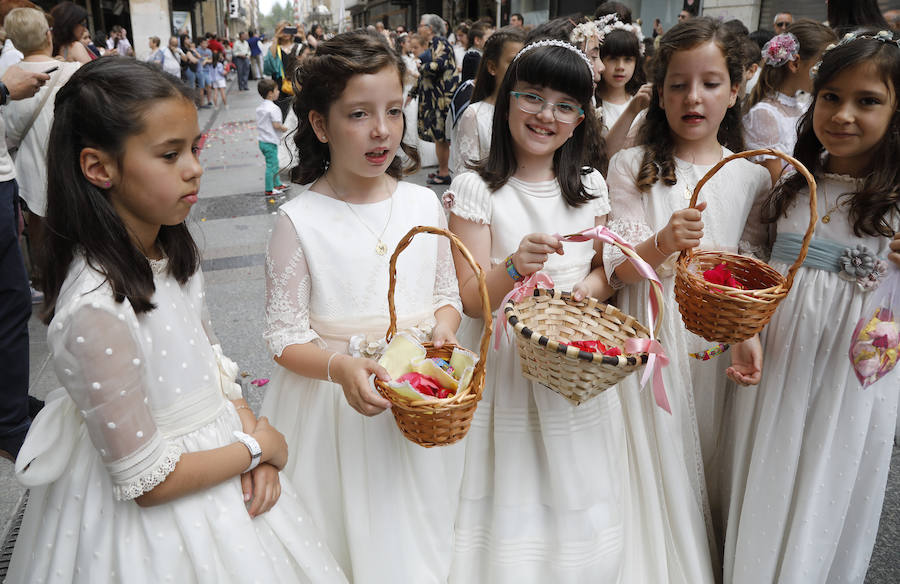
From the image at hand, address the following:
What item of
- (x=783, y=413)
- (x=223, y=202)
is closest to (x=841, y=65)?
(x=783, y=413)

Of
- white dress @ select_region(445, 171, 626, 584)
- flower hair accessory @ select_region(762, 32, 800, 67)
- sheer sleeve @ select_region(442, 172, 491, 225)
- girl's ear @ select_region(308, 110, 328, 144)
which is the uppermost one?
flower hair accessory @ select_region(762, 32, 800, 67)

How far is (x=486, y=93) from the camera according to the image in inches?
169

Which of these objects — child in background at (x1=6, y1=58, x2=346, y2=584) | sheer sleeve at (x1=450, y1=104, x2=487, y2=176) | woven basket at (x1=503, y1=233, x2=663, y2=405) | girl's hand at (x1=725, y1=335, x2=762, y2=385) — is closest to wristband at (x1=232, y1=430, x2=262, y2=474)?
child in background at (x1=6, y1=58, x2=346, y2=584)

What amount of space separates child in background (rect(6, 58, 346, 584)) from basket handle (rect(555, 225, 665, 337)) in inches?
36.2

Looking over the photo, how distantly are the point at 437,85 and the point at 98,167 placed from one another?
626 centimetres

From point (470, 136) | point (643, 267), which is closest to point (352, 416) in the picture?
point (643, 267)

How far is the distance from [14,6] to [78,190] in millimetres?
3455

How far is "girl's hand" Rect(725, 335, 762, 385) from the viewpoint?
5.98ft

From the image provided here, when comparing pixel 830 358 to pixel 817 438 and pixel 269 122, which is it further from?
pixel 269 122

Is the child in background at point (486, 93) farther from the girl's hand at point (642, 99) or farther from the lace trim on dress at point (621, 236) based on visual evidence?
the lace trim on dress at point (621, 236)

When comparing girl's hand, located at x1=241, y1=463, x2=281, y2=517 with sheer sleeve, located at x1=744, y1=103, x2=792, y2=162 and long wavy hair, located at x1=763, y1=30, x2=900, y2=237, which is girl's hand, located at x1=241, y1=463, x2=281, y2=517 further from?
sheer sleeve, located at x1=744, y1=103, x2=792, y2=162

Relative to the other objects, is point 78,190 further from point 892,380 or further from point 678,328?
point 892,380

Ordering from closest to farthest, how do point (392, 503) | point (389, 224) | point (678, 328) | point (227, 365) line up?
point (227, 365) → point (392, 503) → point (389, 224) → point (678, 328)

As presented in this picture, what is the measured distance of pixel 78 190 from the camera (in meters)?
1.19
